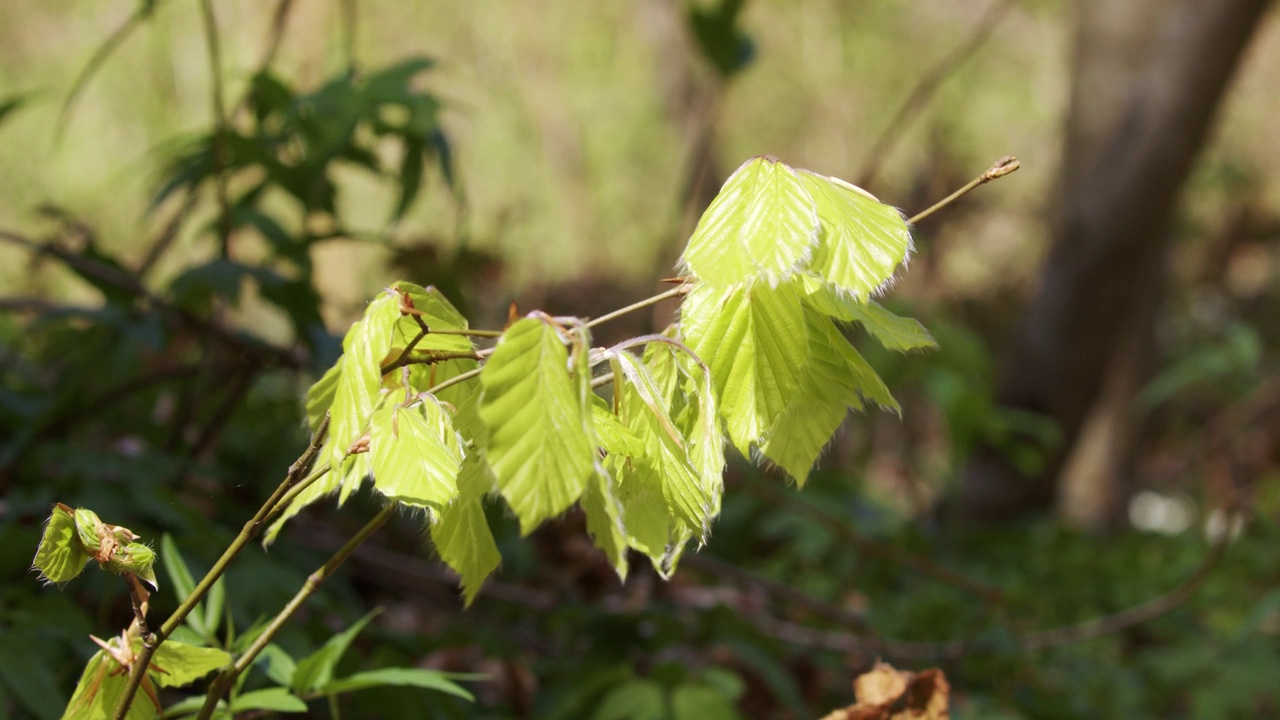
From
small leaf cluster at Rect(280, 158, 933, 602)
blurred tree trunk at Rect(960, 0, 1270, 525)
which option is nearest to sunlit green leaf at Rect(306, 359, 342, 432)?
small leaf cluster at Rect(280, 158, 933, 602)

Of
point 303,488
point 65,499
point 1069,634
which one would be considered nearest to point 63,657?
point 65,499

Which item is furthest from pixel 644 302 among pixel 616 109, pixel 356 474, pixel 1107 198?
pixel 616 109

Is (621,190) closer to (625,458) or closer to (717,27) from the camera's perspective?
(717,27)

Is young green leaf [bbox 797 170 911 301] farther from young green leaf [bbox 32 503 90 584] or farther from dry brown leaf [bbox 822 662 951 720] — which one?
young green leaf [bbox 32 503 90 584]

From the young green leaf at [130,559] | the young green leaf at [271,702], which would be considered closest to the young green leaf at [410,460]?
the young green leaf at [130,559]

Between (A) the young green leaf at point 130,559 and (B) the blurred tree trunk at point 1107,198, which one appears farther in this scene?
(B) the blurred tree trunk at point 1107,198

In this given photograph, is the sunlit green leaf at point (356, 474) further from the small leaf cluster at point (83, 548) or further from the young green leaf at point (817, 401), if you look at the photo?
the young green leaf at point (817, 401)

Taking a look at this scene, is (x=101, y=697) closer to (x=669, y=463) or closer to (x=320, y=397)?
(x=320, y=397)
